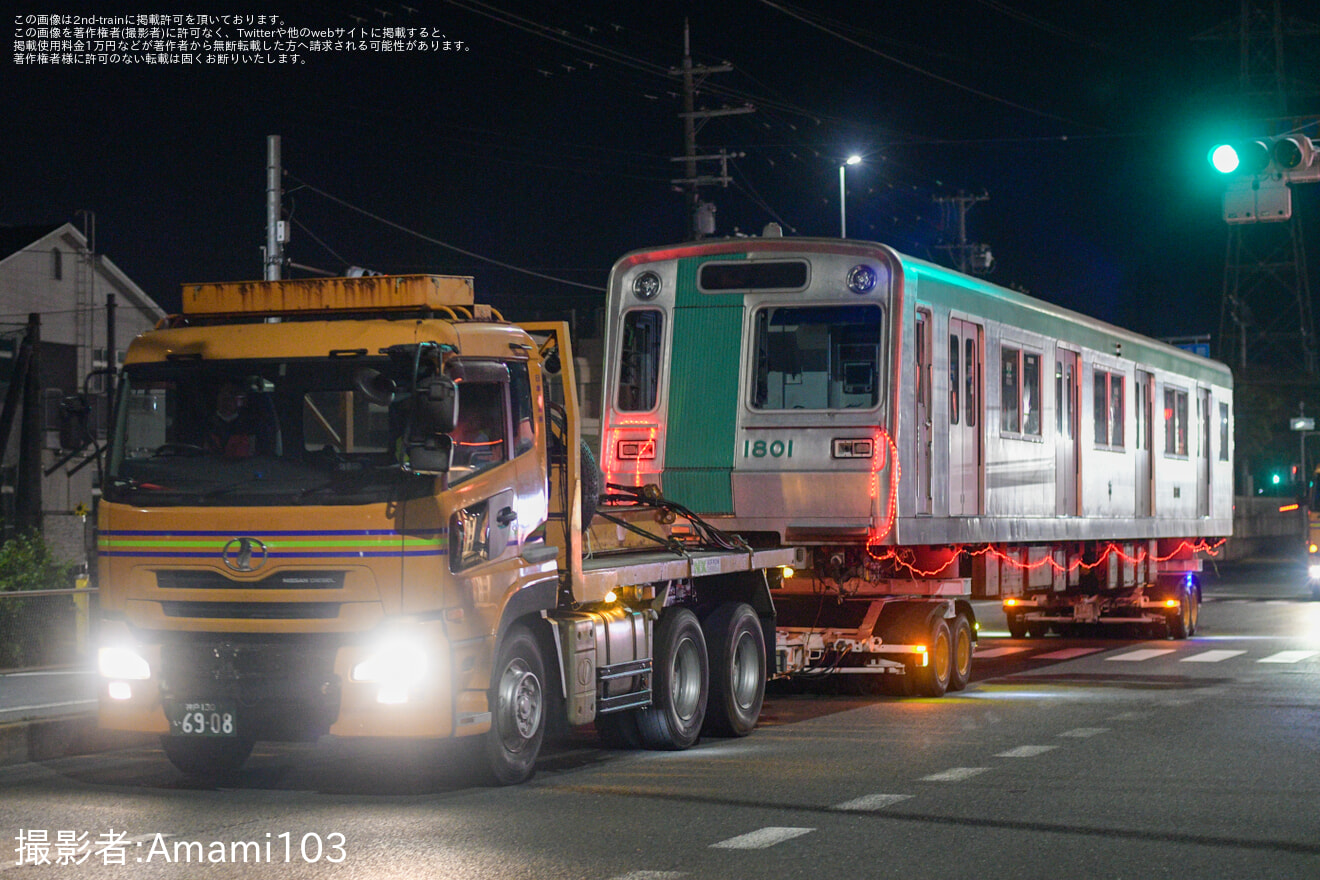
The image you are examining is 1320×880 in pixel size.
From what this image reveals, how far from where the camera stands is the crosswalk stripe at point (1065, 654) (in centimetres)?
2157


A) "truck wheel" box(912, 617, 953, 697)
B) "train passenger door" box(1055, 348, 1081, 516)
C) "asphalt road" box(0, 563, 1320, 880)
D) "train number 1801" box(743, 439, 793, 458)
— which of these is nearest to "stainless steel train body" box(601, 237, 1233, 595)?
"train number 1801" box(743, 439, 793, 458)

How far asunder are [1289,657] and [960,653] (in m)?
5.86

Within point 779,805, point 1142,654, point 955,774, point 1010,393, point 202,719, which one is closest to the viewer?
point 779,805

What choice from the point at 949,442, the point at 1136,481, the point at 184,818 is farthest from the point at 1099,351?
the point at 184,818

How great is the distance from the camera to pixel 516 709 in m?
10.9

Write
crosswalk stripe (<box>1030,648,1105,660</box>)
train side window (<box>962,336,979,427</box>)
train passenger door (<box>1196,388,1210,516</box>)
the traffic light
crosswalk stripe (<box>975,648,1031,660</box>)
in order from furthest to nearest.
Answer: train passenger door (<box>1196,388,1210,516</box>) < crosswalk stripe (<box>975,648,1031,660</box>) < crosswalk stripe (<box>1030,648,1105,660</box>) < the traffic light < train side window (<box>962,336,979,427</box>)

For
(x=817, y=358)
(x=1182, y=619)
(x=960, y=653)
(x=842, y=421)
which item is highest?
(x=817, y=358)

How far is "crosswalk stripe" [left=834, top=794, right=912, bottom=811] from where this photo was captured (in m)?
9.81

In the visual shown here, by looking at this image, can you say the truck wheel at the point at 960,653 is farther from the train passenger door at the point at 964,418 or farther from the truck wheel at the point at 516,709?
the truck wheel at the point at 516,709

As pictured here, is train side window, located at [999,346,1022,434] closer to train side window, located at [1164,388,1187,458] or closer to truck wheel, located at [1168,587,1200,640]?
train side window, located at [1164,388,1187,458]

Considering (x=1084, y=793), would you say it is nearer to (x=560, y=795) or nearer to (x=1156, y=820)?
(x=1156, y=820)

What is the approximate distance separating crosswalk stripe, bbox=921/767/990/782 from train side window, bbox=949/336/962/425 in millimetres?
5585

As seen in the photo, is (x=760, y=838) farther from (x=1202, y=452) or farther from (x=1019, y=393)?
(x=1202, y=452)

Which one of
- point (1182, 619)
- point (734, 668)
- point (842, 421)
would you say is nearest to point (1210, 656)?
point (1182, 619)
